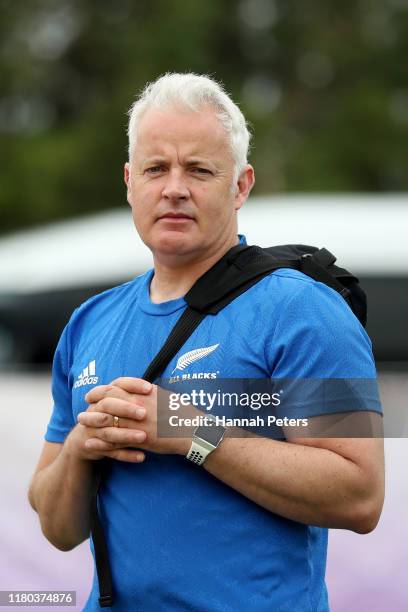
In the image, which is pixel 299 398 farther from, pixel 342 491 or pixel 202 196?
pixel 202 196

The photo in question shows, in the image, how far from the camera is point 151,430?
2115mm

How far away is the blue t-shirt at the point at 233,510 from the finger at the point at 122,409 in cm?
13

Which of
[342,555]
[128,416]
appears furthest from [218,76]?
[128,416]

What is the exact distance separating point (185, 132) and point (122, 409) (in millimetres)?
641

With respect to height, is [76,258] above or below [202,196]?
above

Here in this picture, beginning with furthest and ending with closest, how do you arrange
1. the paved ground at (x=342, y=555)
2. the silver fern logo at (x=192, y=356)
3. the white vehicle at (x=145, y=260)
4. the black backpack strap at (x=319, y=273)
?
the white vehicle at (x=145, y=260), the paved ground at (x=342, y=555), the black backpack strap at (x=319, y=273), the silver fern logo at (x=192, y=356)

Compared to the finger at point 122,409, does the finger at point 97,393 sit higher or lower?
higher

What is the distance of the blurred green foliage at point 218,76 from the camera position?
2980cm

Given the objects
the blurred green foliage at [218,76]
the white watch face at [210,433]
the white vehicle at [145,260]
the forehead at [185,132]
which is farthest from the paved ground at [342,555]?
the blurred green foliage at [218,76]

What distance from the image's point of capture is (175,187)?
232cm

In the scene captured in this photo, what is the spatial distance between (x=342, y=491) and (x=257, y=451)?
18cm

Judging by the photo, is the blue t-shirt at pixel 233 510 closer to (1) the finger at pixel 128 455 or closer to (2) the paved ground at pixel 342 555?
(1) the finger at pixel 128 455

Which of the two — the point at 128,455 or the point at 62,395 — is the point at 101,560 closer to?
the point at 128,455

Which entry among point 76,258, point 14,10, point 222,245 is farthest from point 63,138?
point 222,245
